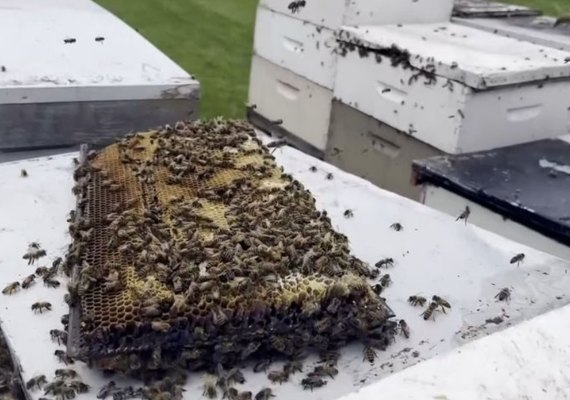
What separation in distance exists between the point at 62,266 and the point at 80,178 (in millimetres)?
383

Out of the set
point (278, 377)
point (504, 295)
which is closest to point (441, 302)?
point (504, 295)

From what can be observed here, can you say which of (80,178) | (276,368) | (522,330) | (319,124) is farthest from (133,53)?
(522,330)

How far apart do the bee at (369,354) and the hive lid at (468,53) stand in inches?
57.3

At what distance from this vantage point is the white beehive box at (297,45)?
3172 millimetres

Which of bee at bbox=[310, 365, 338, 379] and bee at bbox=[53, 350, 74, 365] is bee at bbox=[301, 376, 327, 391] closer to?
bee at bbox=[310, 365, 338, 379]

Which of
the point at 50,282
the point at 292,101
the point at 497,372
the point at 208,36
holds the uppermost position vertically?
the point at 497,372

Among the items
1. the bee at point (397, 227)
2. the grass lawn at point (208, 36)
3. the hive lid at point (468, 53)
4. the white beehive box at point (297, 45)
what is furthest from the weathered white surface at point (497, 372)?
the grass lawn at point (208, 36)

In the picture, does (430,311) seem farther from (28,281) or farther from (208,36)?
(208,36)

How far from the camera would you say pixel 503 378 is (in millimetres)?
838

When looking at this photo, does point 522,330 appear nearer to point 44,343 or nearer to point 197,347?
point 197,347

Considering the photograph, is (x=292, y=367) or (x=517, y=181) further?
(x=517, y=181)

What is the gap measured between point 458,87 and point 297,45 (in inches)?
41.9

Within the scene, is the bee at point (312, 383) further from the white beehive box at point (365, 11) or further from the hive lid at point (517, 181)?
the white beehive box at point (365, 11)

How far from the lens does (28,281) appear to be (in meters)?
1.36
